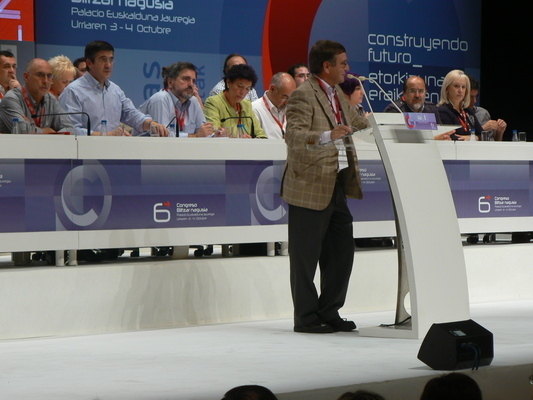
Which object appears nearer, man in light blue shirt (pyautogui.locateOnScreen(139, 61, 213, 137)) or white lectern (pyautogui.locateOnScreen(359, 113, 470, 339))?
white lectern (pyautogui.locateOnScreen(359, 113, 470, 339))

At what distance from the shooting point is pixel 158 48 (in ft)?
31.6

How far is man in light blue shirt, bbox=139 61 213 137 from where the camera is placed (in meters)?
7.04

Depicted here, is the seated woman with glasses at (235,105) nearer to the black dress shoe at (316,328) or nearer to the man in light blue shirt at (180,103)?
the man in light blue shirt at (180,103)

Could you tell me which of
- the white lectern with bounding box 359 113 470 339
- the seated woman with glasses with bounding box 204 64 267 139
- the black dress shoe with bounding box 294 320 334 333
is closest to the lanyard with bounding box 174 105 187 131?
the seated woman with glasses with bounding box 204 64 267 139

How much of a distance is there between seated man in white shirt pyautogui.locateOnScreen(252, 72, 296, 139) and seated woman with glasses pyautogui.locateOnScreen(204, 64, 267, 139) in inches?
13.0

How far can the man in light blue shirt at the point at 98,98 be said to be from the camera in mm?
6551

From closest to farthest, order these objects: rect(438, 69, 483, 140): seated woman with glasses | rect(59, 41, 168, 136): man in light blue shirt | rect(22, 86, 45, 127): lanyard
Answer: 1. rect(22, 86, 45, 127): lanyard
2. rect(59, 41, 168, 136): man in light blue shirt
3. rect(438, 69, 483, 140): seated woman with glasses

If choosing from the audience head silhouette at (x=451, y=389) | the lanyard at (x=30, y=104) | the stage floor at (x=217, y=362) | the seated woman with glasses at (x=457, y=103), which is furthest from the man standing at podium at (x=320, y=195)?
the audience head silhouette at (x=451, y=389)

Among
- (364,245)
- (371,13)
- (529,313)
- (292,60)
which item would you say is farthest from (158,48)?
(529,313)

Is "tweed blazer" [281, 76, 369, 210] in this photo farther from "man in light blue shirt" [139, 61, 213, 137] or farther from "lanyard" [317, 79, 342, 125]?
"man in light blue shirt" [139, 61, 213, 137]

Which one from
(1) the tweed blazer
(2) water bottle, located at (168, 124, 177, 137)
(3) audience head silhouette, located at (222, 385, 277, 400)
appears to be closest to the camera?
(3) audience head silhouette, located at (222, 385, 277, 400)

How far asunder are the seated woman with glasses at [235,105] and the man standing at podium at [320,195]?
1.60 meters

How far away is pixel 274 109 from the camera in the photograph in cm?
738

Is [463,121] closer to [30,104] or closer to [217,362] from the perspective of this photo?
[30,104]
